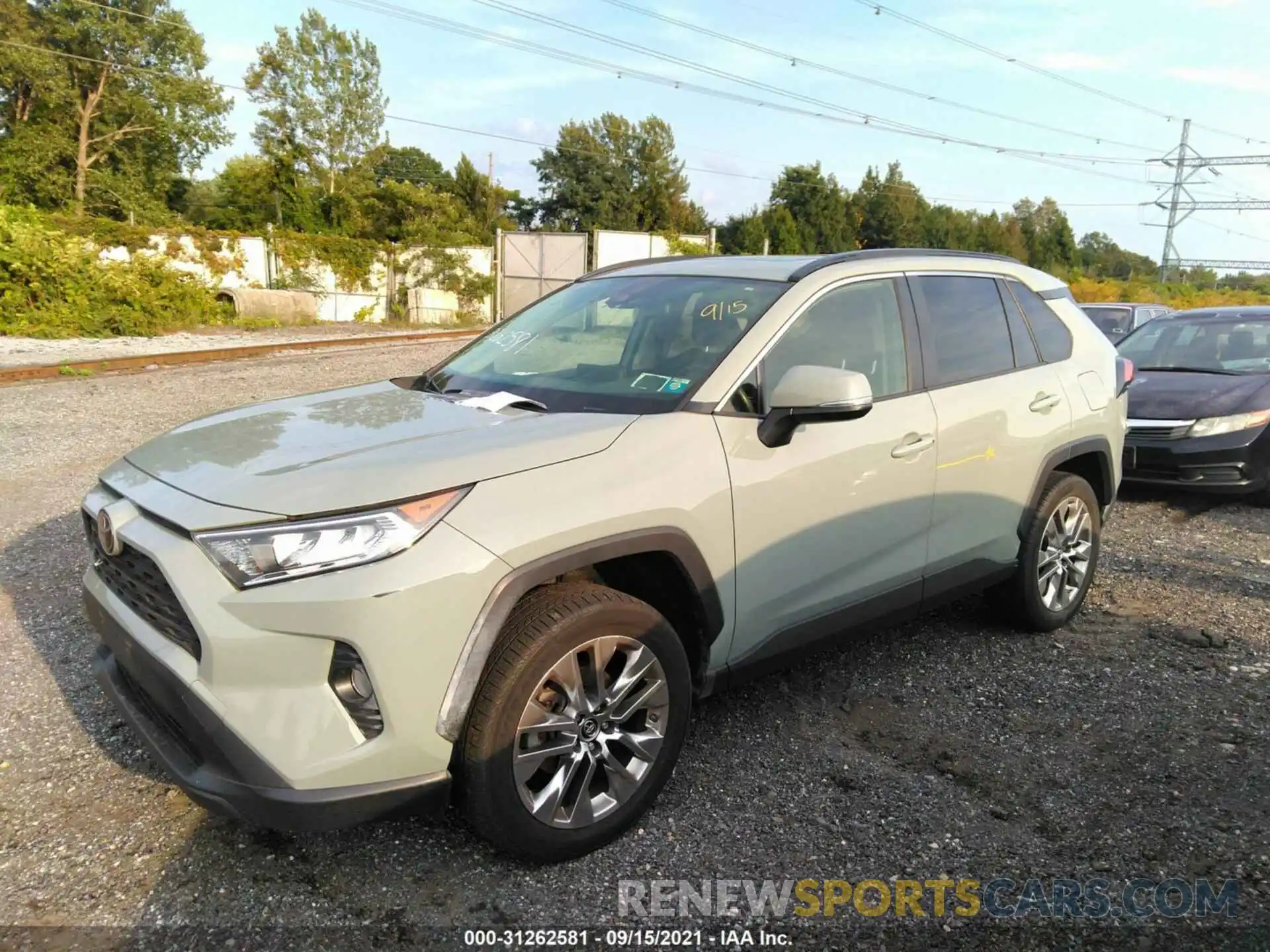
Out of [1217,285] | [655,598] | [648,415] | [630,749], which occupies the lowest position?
[630,749]

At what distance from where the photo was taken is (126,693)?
2580mm

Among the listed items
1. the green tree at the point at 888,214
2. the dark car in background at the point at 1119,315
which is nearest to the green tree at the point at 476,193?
the green tree at the point at 888,214

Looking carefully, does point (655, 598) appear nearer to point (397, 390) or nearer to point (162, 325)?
point (397, 390)

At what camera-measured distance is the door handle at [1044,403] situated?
395 centimetres

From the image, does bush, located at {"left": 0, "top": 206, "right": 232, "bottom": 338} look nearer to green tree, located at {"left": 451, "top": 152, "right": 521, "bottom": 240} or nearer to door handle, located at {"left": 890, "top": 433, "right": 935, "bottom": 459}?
door handle, located at {"left": 890, "top": 433, "right": 935, "bottom": 459}

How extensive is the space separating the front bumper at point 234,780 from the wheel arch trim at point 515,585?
184mm

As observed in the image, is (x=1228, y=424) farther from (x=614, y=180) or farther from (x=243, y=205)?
(x=614, y=180)

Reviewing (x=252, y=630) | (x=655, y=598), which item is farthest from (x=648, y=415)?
(x=252, y=630)

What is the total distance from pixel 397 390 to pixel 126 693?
4.73ft

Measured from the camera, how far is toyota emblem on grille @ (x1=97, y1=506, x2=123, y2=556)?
97.2 inches

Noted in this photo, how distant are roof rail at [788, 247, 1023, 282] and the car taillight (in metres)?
0.91

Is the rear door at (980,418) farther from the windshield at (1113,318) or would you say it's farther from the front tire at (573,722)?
the windshield at (1113,318)

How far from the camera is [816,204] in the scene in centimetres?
5225
